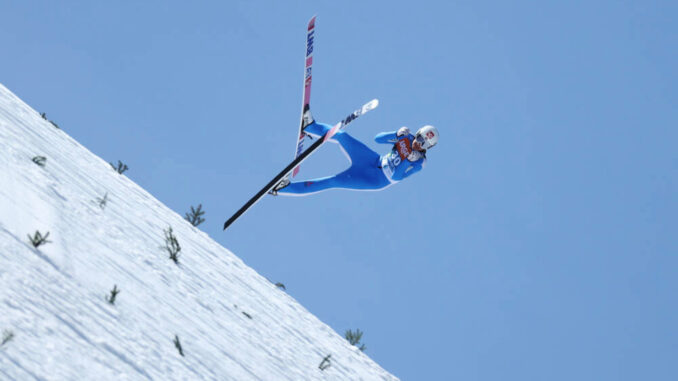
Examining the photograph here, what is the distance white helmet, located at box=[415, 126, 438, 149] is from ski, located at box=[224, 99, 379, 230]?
33.2 inches

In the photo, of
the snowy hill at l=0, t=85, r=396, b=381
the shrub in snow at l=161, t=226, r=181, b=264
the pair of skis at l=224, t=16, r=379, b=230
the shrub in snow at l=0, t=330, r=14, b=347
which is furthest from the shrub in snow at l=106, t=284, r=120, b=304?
the pair of skis at l=224, t=16, r=379, b=230

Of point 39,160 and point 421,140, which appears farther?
point 421,140

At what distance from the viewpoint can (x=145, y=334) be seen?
11.6 feet

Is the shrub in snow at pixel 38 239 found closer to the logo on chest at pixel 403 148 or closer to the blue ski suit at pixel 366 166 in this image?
the blue ski suit at pixel 366 166

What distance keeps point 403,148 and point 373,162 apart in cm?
53

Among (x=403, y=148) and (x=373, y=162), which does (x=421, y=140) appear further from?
(x=373, y=162)

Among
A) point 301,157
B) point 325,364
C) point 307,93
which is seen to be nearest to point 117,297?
point 325,364

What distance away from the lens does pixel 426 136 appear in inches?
395

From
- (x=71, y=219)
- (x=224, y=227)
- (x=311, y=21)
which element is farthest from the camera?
(x=311, y=21)

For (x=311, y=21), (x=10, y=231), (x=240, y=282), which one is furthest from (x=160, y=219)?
(x=311, y=21)

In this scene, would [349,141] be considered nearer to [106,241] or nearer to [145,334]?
[106,241]

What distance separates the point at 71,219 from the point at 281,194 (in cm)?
574

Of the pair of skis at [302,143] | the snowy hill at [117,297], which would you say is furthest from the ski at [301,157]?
the snowy hill at [117,297]

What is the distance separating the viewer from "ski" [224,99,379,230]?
957 cm
